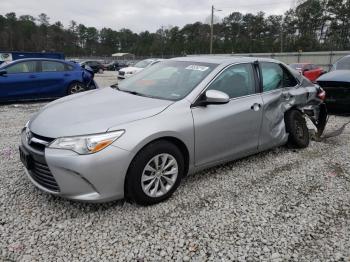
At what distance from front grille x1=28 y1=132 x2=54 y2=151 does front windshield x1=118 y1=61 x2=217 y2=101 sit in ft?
4.21

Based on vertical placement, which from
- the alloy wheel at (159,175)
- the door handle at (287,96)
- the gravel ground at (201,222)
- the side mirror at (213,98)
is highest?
the side mirror at (213,98)

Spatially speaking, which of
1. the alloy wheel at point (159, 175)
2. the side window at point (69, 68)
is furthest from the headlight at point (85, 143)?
the side window at point (69, 68)

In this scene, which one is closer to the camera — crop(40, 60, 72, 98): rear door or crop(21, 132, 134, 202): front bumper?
crop(21, 132, 134, 202): front bumper

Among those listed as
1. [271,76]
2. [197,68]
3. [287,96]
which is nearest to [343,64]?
[287,96]

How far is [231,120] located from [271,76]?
1263 millimetres

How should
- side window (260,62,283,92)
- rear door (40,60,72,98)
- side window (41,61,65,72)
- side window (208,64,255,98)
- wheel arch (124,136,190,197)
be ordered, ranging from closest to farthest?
1. wheel arch (124,136,190,197)
2. side window (208,64,255,98)
3. side window (260,62,283,92)
4. rear door (40,60,72,98)
5. side window (41,61,65,72)

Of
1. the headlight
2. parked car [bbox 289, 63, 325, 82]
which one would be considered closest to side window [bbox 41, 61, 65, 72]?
the headlight

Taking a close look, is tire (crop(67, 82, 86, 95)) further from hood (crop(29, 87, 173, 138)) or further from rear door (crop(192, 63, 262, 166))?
rear door (crop(192, 63, 262, 166))

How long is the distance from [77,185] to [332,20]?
71.3 metres

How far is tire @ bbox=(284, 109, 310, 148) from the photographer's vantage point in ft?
16.0

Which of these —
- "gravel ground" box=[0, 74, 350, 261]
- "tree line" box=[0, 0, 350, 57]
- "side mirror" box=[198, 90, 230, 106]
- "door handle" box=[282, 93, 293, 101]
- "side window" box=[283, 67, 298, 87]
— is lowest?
"gravel ground" box=[0, 74, 350, 261]

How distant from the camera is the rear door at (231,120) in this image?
359 centimetres

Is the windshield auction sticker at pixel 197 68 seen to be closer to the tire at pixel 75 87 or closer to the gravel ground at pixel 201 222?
the gravel ground at pixel 201 222

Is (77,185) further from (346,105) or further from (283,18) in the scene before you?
(283,18)
